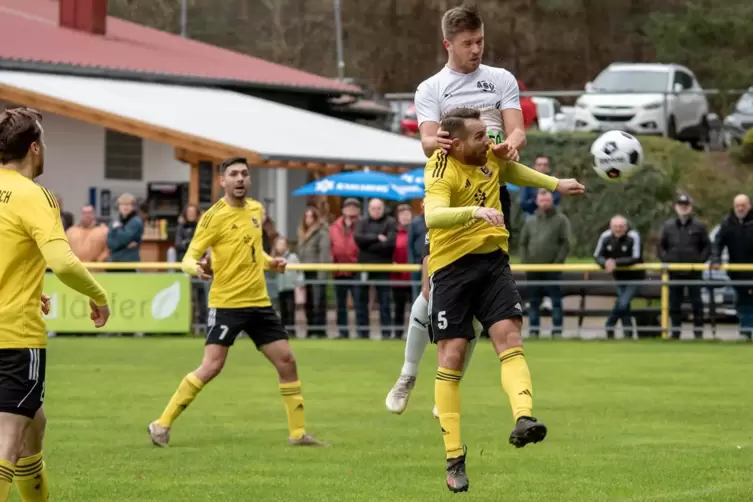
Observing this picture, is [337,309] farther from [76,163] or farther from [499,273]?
[499,273]

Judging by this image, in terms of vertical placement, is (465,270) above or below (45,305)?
above

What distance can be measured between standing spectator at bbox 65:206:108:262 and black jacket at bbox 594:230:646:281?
7.39 m

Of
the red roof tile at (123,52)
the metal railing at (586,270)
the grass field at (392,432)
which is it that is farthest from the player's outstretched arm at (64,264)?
the red roof tile at (123,52)

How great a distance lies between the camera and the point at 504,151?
9.18 m

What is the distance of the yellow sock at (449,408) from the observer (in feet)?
29.5

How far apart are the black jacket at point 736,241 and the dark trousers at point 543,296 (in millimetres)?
2208

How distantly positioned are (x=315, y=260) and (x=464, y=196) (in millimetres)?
15360

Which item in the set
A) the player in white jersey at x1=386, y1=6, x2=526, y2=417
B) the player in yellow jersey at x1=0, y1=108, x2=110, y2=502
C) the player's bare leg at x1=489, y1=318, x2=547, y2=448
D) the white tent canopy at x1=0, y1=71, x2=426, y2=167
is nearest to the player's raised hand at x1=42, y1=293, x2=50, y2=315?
the player in yellow jersey at x1=0, y1=108, x2=110, y2=502

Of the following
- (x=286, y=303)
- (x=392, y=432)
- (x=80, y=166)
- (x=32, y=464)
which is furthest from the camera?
(x=80, y=166)

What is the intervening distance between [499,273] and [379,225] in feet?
48.5

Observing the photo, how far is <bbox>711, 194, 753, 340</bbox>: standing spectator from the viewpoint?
73.9 feet

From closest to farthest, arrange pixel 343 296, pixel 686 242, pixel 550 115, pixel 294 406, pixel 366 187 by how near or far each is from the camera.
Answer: pixel 294 406
pixel 686 242
pixel 343 296
pixel 366 187
pixel 550 115

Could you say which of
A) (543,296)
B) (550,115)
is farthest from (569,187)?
(550,115)

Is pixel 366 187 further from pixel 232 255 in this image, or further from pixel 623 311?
pixel 232 255
